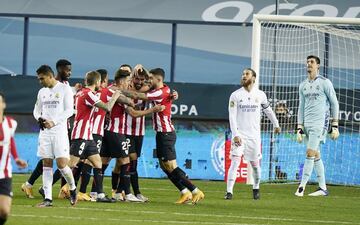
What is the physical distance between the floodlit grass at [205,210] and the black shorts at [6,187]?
106cm

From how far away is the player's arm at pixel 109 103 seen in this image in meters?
15.0

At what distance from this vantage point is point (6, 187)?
10.9 meters

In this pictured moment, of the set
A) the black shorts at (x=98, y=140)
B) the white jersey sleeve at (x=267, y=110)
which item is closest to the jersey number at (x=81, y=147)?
the black shorts at (x=98, y=140)

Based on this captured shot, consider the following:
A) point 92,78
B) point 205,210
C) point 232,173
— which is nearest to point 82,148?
point 92,78

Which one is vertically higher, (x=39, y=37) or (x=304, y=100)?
(x=39, y=37)

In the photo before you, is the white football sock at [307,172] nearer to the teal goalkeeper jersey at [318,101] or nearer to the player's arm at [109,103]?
the teal goalkeeper jersey at [318,101]

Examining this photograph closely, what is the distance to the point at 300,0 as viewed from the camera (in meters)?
27.7

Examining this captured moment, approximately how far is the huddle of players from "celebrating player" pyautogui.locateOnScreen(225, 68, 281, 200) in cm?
136

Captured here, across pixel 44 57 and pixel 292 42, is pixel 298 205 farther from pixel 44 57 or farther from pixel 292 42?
pixel 44 57

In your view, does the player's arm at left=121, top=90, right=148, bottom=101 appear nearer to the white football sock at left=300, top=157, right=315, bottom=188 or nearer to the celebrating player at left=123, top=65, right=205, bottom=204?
the celebrating player at left=123, top=65, right=205, bottom=204

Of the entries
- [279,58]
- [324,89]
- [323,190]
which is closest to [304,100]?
[324,89]

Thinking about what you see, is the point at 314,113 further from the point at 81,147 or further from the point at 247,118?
the point at 81,147

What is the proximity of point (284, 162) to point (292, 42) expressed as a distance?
283cm

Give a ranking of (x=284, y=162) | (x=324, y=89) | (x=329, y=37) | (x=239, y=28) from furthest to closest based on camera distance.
Answer: (x=239, y=28) < (x=329, y=37) < (x=284, y=162) < (x=324, y=89)
